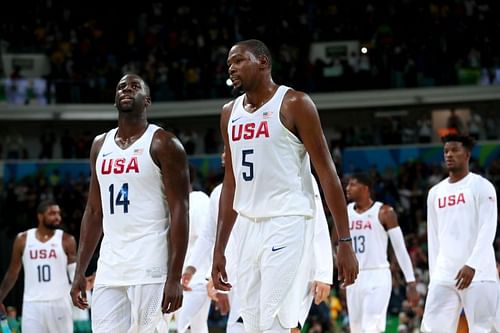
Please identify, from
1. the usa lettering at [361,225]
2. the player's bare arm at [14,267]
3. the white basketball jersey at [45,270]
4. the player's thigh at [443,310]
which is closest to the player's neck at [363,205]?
the usa lettering at [361,225]

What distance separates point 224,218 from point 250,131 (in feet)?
2.23

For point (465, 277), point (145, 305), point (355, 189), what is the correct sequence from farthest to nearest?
point (355, 189) → point (465, 277) → point (145, 305)

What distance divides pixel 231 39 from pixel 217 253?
81.7 ft

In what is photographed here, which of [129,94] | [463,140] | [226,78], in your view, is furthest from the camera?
[226,78]

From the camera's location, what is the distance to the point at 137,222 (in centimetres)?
641

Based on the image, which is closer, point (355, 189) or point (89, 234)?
point (89, 234)

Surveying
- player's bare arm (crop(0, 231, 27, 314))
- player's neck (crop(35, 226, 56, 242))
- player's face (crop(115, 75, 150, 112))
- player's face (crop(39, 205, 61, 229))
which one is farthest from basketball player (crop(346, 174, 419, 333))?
player's face (crop(115, 75, 150, 112))

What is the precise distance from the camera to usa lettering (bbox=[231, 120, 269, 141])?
593 centimetres

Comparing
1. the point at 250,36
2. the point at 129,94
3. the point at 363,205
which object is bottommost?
the point at 363,205

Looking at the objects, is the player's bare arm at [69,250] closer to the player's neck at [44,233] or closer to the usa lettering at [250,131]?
the player's neck at [44,233]

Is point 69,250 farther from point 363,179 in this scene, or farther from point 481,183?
point 481,183

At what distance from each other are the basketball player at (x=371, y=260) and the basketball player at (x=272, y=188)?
16.5 ft

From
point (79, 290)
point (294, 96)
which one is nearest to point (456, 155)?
point (294, 96)

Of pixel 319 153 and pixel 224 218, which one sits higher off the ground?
pixel 319 153
